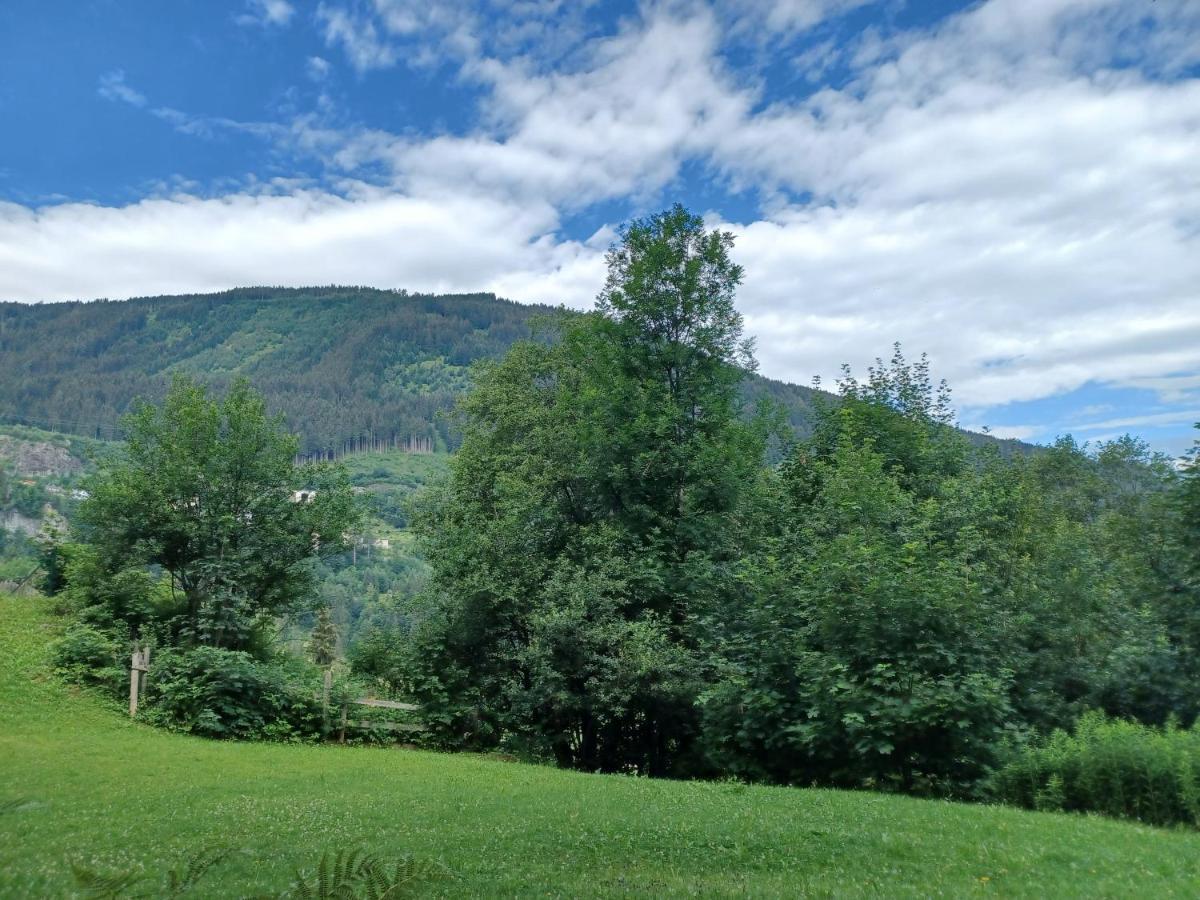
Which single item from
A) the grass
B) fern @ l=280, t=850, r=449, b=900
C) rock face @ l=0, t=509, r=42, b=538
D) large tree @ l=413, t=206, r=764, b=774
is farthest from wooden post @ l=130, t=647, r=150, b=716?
rock face @ l=0, t=509, r=42, b=538

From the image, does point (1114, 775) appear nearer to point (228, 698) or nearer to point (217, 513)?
point (228, 698)

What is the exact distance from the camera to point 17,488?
12838cm

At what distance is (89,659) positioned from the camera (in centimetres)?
2611

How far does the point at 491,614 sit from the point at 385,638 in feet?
18.2

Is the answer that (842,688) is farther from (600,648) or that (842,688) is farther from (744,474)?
(744,474)

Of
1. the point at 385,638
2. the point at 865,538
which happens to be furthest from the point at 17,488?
the point at 865,538

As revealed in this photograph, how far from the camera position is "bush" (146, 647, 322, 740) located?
2469cm

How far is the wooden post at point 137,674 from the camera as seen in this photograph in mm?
24628

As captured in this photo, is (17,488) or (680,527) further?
(17,488)

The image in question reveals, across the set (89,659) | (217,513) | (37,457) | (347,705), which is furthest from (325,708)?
(37,457)

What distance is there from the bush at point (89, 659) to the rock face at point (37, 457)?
16305cm

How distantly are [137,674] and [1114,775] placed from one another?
27.1m

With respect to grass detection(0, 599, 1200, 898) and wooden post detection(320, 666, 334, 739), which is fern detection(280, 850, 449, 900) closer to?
grass detection(0, 599, 1200, 898)

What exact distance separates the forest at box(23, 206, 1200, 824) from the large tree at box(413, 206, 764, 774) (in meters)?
0.13
